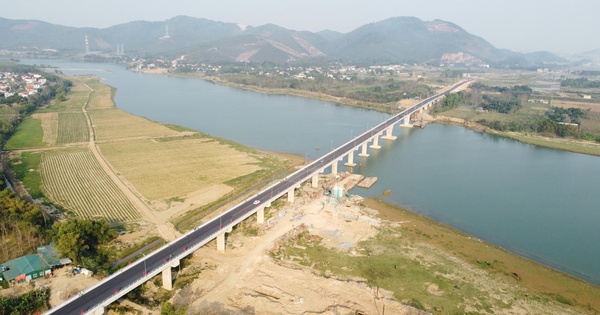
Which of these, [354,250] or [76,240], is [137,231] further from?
[354,250]

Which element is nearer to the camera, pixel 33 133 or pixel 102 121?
pixel 33 133

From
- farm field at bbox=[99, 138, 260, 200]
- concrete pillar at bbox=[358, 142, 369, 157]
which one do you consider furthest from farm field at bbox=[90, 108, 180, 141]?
concrete pillar at bbox=[358, 142, 369, 157]

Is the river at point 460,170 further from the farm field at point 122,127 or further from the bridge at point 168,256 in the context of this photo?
the bridge at point 168,256

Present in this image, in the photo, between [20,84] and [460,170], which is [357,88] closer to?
[460,170]

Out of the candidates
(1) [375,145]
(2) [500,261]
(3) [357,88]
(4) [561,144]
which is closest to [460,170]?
(1) [375,145]

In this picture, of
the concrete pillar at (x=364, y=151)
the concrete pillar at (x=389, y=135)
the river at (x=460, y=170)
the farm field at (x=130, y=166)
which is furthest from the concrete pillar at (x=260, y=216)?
the concrete pillar at (x=389, y=135)

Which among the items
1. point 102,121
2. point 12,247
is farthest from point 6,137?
point 12,247
